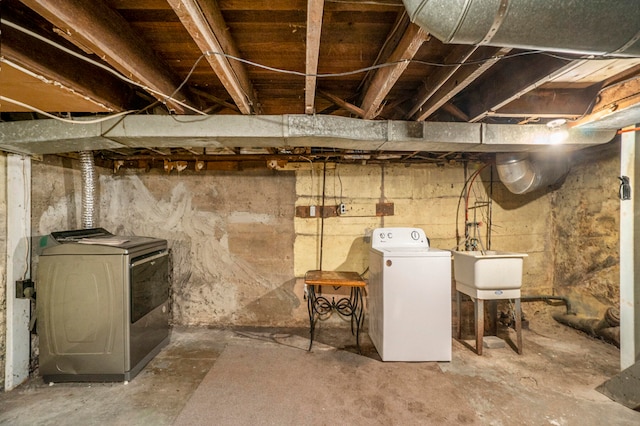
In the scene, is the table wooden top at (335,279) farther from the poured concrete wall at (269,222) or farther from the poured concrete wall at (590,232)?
the poured concrete wall at (590,232)

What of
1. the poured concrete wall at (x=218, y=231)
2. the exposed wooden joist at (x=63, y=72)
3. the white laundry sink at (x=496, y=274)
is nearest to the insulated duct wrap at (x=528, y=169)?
the white laundry sink at (x=496, y=274)

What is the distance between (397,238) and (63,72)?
2.85 metres

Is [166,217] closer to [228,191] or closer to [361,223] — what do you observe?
[228,191]

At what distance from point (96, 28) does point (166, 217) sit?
2453mm

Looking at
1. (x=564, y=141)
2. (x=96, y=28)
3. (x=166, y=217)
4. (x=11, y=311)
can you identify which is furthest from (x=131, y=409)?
(x=564, y=141)

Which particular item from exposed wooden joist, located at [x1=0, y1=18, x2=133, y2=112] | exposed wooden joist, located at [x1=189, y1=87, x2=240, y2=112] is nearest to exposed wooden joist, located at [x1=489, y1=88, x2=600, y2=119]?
exposed wooden joist, located at [x1=189, y1=87, x2=240, y2=112]

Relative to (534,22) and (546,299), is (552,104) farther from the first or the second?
(546,299)

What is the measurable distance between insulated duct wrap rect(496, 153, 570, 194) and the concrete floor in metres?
1.68

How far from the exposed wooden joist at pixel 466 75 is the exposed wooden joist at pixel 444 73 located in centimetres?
4

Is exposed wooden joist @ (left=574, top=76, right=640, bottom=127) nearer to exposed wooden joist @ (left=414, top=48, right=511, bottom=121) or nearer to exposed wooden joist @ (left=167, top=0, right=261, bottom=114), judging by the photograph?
exposed wooden joist @ (left=414, top=48, right=511, bottom=121)

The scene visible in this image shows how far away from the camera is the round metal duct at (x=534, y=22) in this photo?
0.88 metres

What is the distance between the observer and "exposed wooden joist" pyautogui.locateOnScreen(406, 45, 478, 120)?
1337mm

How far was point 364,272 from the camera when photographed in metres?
3.20

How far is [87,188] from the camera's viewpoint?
2584mm
